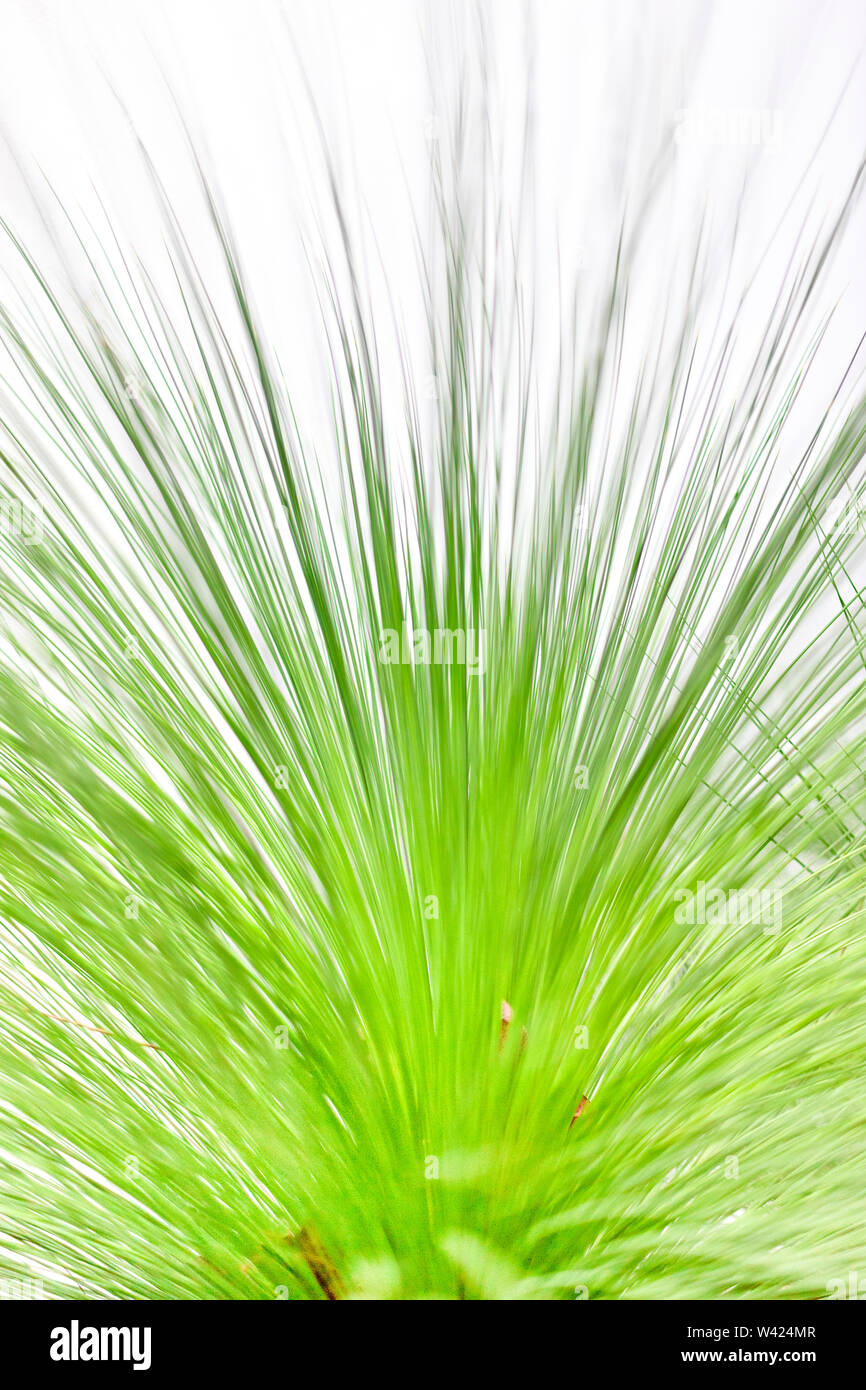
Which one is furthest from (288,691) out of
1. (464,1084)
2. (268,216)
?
(268,216)

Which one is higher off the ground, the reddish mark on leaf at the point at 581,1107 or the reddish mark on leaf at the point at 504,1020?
the reddish mark on leaf at the point at 504,1020

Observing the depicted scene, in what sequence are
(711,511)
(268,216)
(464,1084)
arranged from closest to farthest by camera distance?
(464,1084), (711,511), (268,216)

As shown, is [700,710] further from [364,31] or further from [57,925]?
[364,31]

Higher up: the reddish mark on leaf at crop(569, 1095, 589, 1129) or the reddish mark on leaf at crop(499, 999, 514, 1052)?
the reddish mark on leaf at crop(499, 999, 514, 1052)

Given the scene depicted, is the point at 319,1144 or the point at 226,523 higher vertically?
the point at 226,523

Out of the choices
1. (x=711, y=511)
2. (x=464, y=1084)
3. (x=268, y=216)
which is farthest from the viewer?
(x=268, y=216)

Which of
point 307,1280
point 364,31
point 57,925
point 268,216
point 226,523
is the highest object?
point 364,31

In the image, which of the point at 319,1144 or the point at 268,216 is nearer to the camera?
the point at 319,1144
